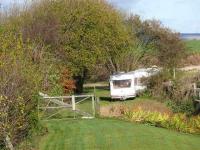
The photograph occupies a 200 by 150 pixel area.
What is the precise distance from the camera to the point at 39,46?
38.6m

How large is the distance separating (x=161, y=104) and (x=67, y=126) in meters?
15.7

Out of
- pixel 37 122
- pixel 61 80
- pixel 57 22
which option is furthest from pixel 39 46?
pixel 37 122

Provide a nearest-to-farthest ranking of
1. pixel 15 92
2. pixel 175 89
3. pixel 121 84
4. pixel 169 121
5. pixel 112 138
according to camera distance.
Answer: pixel 15 92
pixel 112 138
pixel 169 121
pixel 175 89
pixel 121 84

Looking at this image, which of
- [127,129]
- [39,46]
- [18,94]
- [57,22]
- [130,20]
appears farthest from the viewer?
[130,20]

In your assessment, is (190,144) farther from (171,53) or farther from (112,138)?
(171,53)

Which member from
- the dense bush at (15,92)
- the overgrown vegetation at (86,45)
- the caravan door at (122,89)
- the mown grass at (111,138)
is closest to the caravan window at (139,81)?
the caravan door at (122,89)

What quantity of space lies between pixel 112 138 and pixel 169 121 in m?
5.63

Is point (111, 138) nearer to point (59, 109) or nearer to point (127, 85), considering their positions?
point (59, 109)

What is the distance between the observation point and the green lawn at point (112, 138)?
22.0m

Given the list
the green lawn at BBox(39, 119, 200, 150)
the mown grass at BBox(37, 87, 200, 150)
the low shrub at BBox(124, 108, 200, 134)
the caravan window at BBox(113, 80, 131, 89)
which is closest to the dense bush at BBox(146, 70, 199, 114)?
the caravan window at BBox(113, 80, 131, 89)

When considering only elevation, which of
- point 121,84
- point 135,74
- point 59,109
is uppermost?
point 135,74

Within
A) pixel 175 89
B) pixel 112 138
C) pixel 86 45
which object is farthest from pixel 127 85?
pixel 112 138

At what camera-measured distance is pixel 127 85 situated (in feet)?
159

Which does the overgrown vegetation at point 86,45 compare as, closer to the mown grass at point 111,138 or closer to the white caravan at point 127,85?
the white caravan at point 127,85
